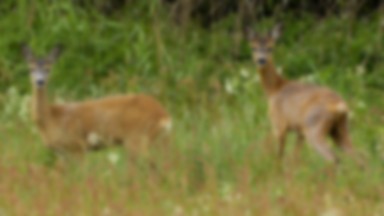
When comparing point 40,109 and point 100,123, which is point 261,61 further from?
point 40,109

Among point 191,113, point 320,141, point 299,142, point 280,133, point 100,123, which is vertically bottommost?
point 191,113

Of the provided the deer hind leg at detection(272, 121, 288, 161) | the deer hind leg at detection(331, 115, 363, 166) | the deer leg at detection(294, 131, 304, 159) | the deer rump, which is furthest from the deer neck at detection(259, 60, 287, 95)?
the deer rump

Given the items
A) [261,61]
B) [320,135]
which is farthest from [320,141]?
[261,61]

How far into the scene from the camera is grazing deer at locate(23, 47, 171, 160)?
34.0 feet

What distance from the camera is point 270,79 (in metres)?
11.3

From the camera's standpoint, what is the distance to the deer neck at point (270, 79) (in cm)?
1120

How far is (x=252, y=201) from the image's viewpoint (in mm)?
8047

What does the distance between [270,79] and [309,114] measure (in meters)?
1.11

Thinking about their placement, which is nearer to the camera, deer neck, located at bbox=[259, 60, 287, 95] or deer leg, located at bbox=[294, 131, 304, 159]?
deer leg, located at bbox=[294, 131, 304, 159]

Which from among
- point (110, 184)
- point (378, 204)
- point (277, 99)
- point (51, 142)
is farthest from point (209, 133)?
point (378, 204)

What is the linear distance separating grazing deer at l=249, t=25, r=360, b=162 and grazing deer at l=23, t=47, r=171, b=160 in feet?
2.95

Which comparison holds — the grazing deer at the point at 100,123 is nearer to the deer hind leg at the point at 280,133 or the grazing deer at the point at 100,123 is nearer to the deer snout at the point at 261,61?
the deer hind leg at the point at 280,133

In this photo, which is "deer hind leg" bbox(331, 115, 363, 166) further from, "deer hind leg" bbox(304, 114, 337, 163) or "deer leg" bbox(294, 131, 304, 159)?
"deer leg" bbox(294, 131, 304, 159)

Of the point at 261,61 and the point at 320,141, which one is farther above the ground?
the point at 320,141
